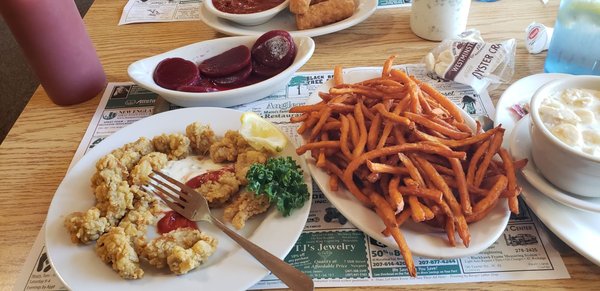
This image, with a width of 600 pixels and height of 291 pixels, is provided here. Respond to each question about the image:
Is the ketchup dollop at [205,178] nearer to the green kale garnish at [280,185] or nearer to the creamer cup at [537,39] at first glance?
the green kale garnish at [280,185]

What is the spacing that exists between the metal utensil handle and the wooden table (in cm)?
14

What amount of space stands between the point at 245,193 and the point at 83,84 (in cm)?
65


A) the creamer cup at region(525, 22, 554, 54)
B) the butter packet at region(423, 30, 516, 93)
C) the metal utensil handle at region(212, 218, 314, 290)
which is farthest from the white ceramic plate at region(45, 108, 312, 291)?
the creamer cup at region(525, 22, 554, 54)

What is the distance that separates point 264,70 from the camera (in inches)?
47.8

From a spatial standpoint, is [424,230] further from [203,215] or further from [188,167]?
[188,167]

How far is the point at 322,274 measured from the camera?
78 cm

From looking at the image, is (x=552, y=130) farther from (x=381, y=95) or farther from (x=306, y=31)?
(x=306, y=31)

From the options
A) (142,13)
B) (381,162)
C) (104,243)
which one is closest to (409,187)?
(381,162)

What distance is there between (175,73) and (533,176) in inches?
35.0

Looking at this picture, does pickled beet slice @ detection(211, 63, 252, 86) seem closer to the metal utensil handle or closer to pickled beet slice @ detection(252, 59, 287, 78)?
pickled beet slice @ detection(252, 59, 287, 78)

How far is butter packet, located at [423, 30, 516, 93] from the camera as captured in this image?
1.18m

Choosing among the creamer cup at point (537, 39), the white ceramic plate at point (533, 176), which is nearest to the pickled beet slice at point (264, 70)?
the white ceramic plate at point (533, 176)

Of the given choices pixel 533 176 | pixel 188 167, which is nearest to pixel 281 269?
pixel 188 167

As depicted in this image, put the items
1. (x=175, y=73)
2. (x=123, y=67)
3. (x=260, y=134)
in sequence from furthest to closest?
1. (x=123, y=67)
2. (x=175, y=73)
3. (x=260, y=134)
